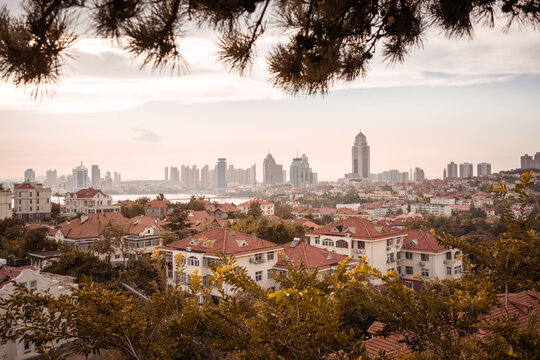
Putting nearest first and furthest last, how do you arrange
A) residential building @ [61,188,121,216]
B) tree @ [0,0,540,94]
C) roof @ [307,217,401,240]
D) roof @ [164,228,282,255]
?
tree @ [0,0,540,94]
roof @ [164,228,282,255]
roof @ [307,217,401,240]
residential building @ [61,188,121,216]

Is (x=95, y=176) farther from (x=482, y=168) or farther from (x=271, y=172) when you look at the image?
(x=482, y=168)

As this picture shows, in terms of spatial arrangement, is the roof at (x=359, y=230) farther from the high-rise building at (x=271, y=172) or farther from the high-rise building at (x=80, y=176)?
the high-rise building at (x=271, y=172)

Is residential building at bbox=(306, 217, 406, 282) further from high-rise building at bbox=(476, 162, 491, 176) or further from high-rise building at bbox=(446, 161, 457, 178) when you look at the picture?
high-rise building at bbox=(446, 161, 457, 178)

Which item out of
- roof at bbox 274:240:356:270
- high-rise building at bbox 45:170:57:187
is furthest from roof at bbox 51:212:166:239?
high-rise building at bbox 45:170:57:187

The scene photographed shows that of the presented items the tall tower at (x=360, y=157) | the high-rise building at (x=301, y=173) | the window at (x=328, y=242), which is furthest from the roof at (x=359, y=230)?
the tall tower at (x=360, y=157)

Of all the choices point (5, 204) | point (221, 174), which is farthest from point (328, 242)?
point (221, 174)
